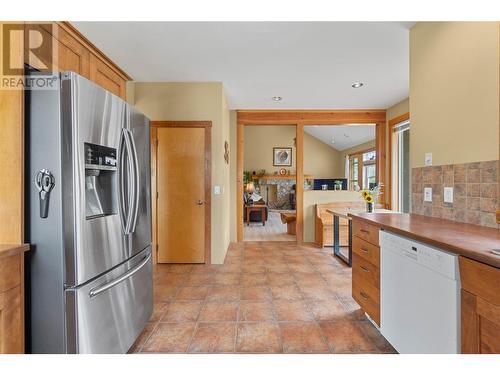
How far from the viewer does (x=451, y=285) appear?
1.13 m

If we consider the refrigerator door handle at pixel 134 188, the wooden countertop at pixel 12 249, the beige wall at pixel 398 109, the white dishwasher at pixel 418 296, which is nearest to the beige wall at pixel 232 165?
the beige wall at pixel 398 109

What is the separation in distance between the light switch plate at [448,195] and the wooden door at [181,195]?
2.63 meters

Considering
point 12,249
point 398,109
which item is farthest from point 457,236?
point 398,109

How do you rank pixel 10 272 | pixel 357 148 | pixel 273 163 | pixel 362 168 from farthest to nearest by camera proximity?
pixel 273 163 → pixel 357 148 → pixel 362 168 → pixel 10 272

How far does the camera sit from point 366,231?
1948 mm

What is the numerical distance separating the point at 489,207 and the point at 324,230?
3043 mm

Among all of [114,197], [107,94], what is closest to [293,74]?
[107,94]

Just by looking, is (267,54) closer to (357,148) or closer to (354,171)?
(357,148)

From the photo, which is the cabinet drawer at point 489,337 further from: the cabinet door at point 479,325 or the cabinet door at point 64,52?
the cabinet door at point 64,52

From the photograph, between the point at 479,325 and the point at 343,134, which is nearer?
the point at 479,325

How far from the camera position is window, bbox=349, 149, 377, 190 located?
25.4 feet

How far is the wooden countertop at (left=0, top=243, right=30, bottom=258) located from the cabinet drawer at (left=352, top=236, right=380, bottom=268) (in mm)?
2055

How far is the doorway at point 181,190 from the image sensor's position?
3510 mm

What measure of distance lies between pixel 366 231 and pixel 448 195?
598mm
